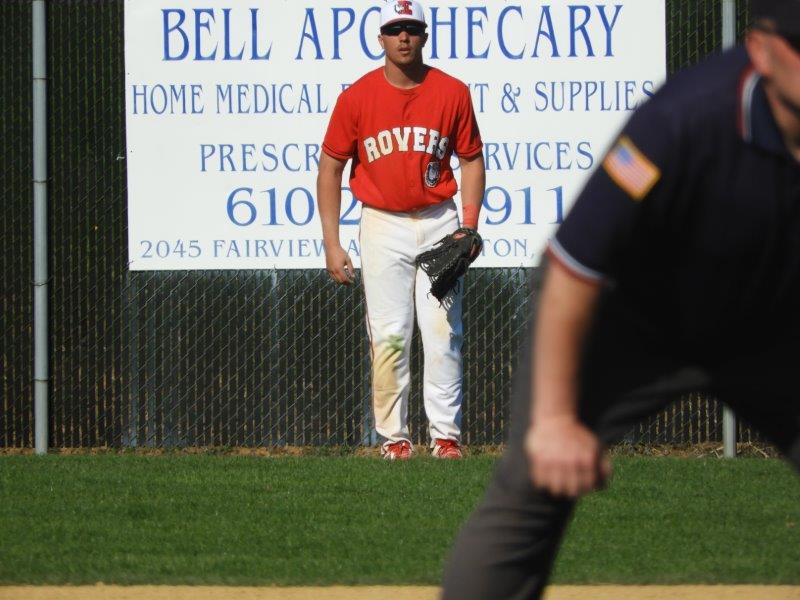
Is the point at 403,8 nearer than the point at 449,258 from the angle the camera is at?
No

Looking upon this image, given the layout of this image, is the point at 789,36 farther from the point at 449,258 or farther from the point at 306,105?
the point at 306,105

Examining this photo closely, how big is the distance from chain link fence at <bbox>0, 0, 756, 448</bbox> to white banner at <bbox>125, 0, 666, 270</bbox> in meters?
0.20

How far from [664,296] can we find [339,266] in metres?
5.01

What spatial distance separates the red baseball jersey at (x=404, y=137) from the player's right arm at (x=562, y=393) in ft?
16.8

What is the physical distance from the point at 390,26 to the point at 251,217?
5.34 ft

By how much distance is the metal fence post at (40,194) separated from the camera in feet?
28.0

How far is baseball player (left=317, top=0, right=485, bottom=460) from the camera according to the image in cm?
754

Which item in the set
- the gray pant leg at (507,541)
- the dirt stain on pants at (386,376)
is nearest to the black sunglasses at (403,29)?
the dirt stain on pants at (386,376)

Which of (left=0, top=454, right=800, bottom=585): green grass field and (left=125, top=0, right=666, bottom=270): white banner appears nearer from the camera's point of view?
(left=0, top=454, right=800, bottom=585): green grass field

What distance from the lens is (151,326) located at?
28.7ft

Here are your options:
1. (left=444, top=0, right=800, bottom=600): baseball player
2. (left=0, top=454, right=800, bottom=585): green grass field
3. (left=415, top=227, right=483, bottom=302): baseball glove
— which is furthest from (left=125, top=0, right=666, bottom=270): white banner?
(left=444, top=0, right=800, bottom=600): baseball player

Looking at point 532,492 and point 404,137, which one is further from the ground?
point 404,137

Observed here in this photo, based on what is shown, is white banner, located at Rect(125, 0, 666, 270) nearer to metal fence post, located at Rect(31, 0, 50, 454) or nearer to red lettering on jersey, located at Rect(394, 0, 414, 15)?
metal fence post, located at Rect(31, 0, 50, 454)

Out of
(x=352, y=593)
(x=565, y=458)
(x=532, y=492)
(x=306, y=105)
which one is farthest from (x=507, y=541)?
(x=306, y=105)
